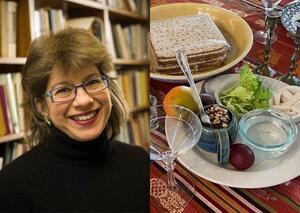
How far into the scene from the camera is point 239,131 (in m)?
0.65

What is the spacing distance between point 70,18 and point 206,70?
0.31 m

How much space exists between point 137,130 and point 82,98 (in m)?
0.09

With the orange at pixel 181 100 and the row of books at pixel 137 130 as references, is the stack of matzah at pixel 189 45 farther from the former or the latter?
the row of books at pixel 137 130

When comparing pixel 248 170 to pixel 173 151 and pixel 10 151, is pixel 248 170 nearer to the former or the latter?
pixel 173 151

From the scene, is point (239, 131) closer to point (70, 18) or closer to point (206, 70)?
point (206, 70)

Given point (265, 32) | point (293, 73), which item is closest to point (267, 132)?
point (293, 73)

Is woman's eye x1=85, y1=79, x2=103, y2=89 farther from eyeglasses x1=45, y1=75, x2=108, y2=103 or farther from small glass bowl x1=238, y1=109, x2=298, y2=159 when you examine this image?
small glass bowl x1=238, y1=109, x2=298, y2=159

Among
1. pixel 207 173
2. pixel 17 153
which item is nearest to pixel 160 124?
pixel 207 173

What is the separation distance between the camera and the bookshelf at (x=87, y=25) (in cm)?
53

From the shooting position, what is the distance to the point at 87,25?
53 cm

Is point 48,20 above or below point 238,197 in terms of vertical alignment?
above

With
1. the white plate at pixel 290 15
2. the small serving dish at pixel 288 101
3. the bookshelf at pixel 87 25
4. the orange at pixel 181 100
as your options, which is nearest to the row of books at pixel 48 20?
the bookshelf at pixel 87 25

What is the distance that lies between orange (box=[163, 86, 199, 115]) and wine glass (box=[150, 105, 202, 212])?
0.04 feet

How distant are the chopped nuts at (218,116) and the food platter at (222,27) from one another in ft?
0.31
